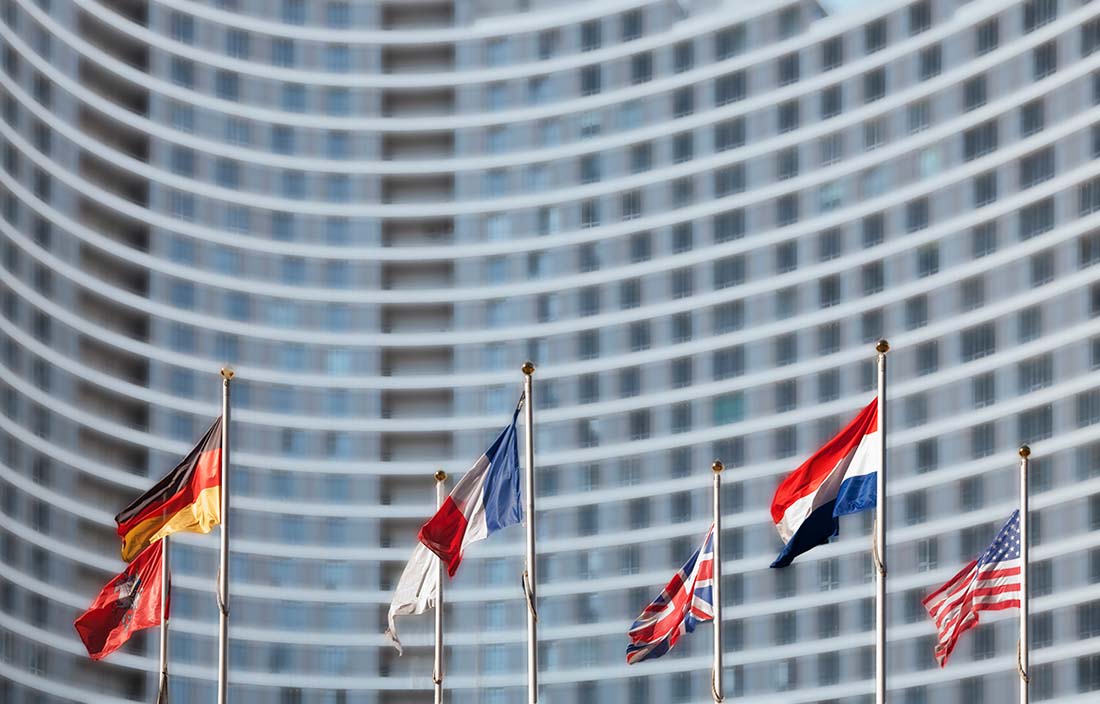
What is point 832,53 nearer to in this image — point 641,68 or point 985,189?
point 985,189

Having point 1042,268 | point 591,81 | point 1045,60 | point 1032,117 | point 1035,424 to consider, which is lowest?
point 1035,424

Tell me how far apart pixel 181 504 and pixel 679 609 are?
33.1ft

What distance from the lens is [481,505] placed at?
43.3m

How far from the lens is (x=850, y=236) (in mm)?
120812

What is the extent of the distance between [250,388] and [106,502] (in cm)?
1383

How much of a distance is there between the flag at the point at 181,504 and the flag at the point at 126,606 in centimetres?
32

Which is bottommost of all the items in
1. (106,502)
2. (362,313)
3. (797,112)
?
(106,502)

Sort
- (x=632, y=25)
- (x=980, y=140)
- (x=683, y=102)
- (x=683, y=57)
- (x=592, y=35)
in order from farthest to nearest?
(x=592, y=35)
(x=632, y=25)
(x=683, y=57)
(x=683, y=102)
(x=980, y=140)

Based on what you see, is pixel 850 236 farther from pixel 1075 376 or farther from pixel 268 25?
pixel 268 25

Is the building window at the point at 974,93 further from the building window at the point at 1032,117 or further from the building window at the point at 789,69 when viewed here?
the building window at the point at 789,69

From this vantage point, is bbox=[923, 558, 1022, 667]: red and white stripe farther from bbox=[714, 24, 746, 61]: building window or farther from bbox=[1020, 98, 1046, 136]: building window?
bbox=[714, 24, 746, 61]: building window

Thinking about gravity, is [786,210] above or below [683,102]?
below

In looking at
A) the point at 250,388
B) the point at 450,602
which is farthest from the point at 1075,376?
the point at 250,388

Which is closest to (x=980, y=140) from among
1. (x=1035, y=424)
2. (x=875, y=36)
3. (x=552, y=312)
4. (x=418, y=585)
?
(x=875, y=36)
